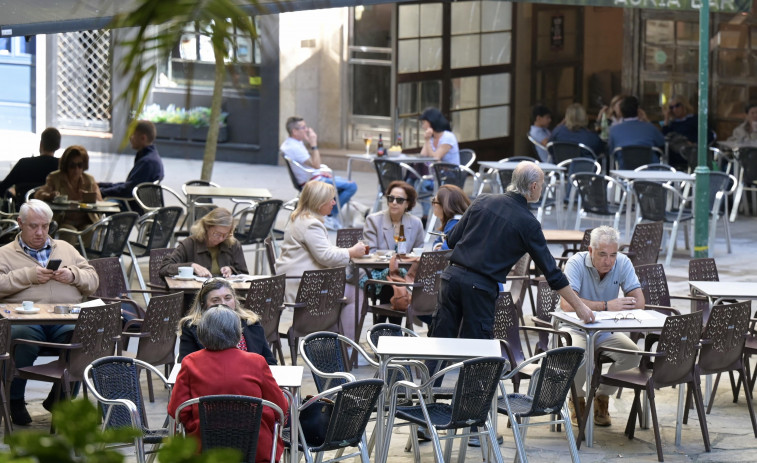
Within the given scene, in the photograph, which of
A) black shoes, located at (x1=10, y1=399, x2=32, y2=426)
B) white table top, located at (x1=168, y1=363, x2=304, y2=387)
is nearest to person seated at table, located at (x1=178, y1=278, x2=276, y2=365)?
white table top, located at (x1=168, y1=363, x2=304, y2=387)

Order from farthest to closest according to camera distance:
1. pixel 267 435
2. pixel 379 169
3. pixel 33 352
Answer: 1. pixel 379 169
2. pixel 33 352
3. pixel 267 435

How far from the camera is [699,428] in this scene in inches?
291

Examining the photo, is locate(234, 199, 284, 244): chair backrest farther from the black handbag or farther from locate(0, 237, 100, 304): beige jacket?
the black handbag

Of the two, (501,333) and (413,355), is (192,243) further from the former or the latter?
(413,355)

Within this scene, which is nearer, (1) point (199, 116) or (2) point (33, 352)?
(1) point (199, 116)

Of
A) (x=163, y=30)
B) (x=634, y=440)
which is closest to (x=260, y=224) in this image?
(x=634, y=440)

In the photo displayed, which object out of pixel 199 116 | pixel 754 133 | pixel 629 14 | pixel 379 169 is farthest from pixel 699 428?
pixel 629 14

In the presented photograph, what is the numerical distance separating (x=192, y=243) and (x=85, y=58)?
7753 mm

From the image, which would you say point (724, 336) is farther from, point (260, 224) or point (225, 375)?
point (260, 224)

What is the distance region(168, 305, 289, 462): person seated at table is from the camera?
198 inches

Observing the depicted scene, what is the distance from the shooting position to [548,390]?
6.17 metres

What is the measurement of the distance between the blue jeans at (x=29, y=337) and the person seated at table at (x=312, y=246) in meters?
1.80

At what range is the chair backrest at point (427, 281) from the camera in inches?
337

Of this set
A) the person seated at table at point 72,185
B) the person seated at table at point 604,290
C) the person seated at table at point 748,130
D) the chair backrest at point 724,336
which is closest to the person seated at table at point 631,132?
the person seated at table at point 748,130
